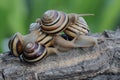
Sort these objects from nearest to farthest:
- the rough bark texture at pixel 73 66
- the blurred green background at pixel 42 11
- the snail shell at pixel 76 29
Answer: the rough bark texture at pixel 73 66 → the snail shell at pixel 76 29 → the blurred green background at pixel 42 11

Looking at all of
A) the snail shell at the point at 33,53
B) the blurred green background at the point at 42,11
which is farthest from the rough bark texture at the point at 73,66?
the blurred green background at the point at 42,11

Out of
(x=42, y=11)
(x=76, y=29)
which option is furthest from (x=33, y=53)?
A: (x=42, y=11)

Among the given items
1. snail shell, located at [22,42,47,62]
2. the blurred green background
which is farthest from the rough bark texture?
the blurred green background

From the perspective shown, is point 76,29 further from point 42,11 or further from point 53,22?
point 42,11

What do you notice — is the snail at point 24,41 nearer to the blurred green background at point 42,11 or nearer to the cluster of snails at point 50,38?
the cluster of snails at point 50,38

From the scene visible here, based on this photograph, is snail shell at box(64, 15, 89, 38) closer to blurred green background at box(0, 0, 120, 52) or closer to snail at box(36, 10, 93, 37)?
snail at box(36, 10, 93, 37)

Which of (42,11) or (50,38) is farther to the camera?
(42,11)
